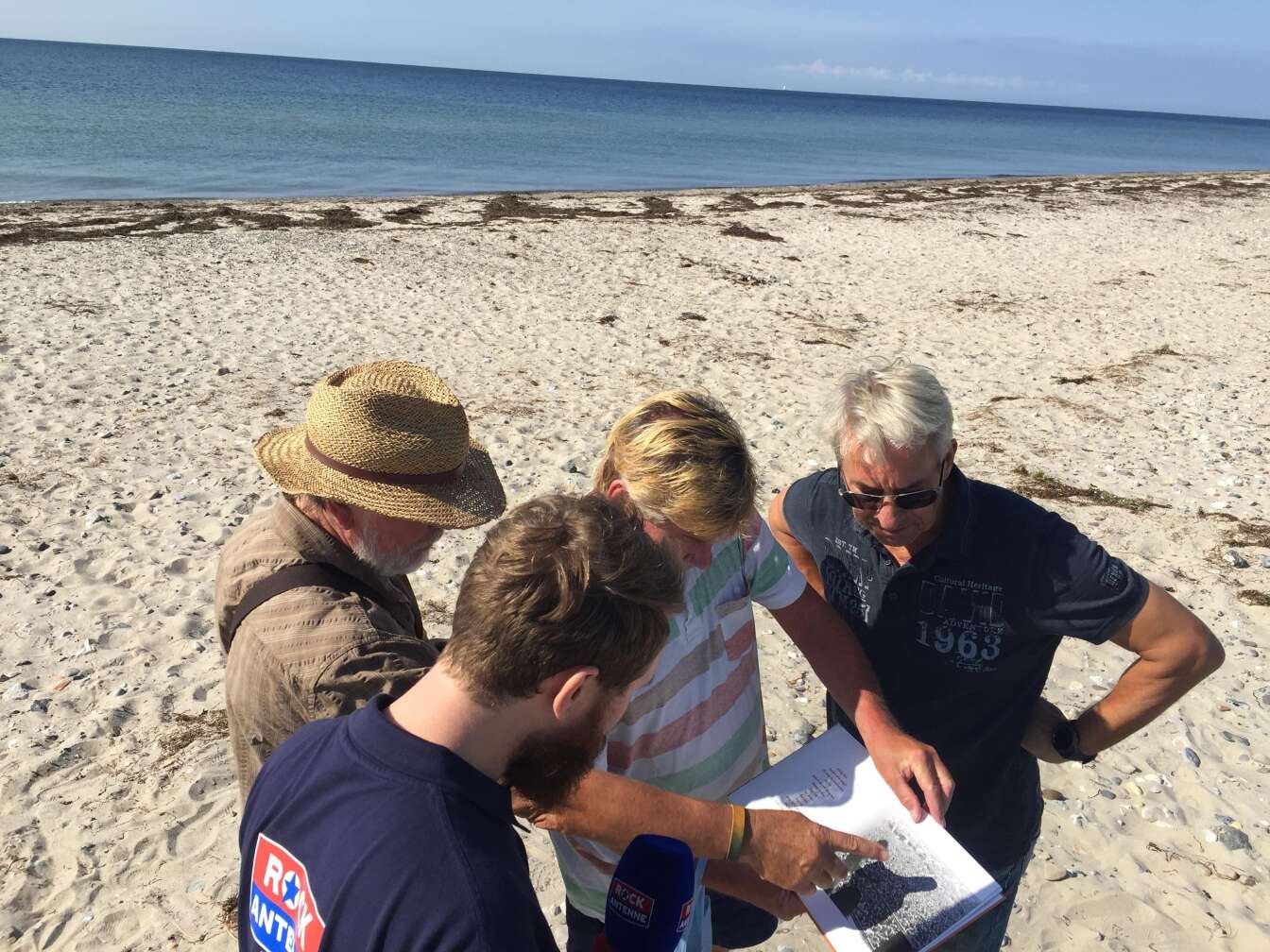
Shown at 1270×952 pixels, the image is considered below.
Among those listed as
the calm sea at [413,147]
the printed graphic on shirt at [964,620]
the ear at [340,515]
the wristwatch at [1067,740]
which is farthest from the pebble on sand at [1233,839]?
the calm sea at [413,147]

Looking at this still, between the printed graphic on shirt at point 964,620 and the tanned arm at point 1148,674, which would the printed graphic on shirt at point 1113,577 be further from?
the printed graphic on shirt at point 964,620

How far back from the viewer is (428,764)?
1.31 m

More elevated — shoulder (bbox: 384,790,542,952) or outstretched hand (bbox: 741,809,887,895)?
shoulder (bbox: 384,790,542,952)

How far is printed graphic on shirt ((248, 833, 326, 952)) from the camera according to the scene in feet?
4.28

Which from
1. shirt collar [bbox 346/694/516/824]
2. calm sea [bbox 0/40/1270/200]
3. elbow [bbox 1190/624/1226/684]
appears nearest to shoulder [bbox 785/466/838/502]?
elbow [bbox 1190/624/1226/684]

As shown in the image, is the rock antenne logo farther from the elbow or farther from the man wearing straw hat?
the elbow

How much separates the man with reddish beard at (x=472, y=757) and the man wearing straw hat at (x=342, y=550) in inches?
11.8

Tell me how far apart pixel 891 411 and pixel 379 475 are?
1244 millimetres

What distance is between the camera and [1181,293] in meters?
13.9

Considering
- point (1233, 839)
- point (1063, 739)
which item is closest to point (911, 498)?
point (1063, 739)

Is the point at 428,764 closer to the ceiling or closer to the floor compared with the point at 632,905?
closer to the ceiling

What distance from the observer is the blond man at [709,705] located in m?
1.91

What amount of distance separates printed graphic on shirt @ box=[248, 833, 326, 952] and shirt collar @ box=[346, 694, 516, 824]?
19 centimetres

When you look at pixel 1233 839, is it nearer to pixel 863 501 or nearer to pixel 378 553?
pixel 863 501
